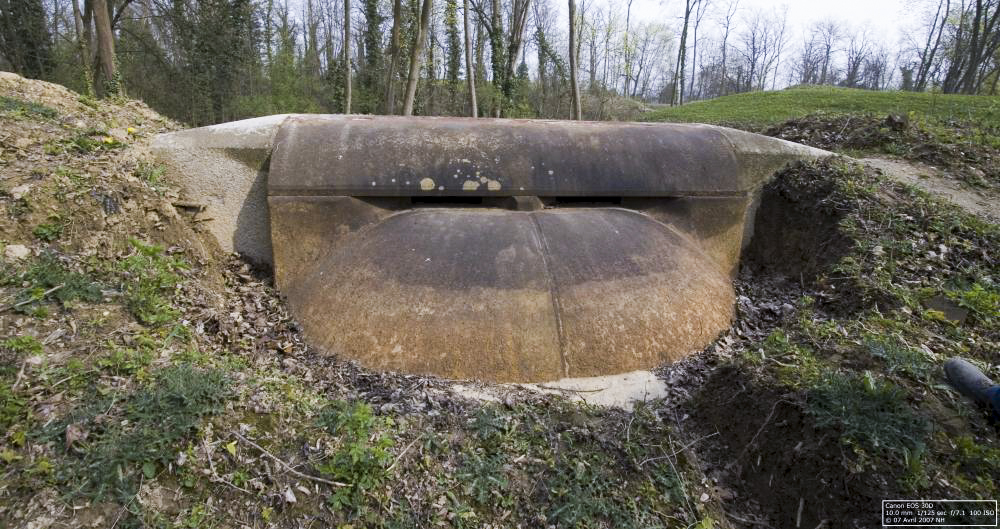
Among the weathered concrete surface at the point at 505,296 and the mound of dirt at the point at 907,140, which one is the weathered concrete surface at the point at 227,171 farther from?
the mound of dirt at the point at 907,140

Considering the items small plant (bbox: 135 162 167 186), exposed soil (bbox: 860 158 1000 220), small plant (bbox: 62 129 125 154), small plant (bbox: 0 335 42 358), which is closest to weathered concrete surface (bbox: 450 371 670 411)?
small plant (bbox: 0 335 42 358)

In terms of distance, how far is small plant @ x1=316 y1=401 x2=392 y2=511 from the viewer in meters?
2.37

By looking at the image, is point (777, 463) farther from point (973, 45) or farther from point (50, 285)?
point (973, 45)

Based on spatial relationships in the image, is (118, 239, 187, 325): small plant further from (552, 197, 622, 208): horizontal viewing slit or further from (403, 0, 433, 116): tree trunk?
(403, 0, 433, 116): tree trunk

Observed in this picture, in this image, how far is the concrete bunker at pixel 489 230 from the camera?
11.4 feet

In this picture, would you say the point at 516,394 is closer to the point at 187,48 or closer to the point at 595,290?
the point at 595,290

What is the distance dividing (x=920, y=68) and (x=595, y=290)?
136 ft

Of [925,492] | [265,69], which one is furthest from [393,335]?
[265,69]

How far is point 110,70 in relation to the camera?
9.24m

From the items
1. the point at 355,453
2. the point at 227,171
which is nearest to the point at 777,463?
the point at 355,453

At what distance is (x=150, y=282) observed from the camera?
11.6ft

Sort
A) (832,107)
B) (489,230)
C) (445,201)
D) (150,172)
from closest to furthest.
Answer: (489,230) → (150,172) → (445,201) → (832,107)

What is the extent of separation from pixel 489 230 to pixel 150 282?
7.97 feet

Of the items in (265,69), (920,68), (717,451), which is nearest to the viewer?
(717,451)
